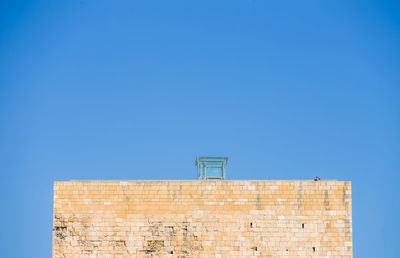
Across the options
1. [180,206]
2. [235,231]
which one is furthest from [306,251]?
[180,206]

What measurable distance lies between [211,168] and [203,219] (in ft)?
7.93

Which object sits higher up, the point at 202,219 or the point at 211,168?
the point at 211,168

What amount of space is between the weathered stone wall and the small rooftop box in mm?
1572

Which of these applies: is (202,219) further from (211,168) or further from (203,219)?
(211,168)

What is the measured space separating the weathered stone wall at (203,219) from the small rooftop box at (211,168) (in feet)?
5.16

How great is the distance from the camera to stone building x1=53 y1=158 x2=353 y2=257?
22062 millimetres

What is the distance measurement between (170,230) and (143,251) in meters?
1.01

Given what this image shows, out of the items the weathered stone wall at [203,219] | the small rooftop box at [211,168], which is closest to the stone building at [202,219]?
the weathered stone wall at [203,219]

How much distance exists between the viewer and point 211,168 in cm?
2412

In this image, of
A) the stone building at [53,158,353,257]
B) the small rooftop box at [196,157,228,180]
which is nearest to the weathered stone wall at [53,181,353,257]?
the stone building at [53,158,353,257]

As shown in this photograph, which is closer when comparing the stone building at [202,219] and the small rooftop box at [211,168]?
the stone building at [202,219]

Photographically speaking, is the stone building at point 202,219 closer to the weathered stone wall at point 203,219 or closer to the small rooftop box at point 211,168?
the weathered stone wall at point 203,219

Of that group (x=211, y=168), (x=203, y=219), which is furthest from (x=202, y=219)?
(x=211, y=168)

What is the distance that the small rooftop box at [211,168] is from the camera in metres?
24.0
